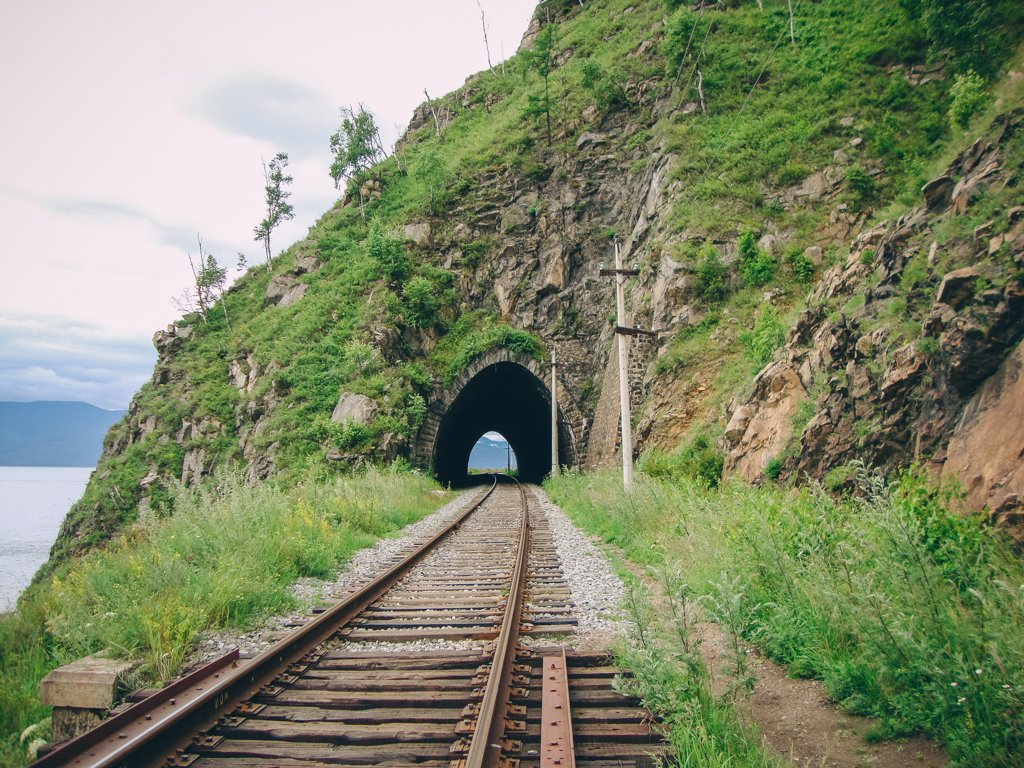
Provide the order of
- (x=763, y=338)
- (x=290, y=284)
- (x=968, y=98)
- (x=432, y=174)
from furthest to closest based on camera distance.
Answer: (x=290, y=284) < (x=432, y=174) < (x=968, y=98) < (x=763, y=338)

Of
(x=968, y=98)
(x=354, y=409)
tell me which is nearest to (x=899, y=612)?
(x=968, y=98)

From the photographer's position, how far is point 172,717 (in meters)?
2.91

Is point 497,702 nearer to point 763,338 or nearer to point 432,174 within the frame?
point 763,338

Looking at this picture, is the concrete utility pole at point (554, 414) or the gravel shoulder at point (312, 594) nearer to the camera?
the gravel shoulder at point (312, 594)

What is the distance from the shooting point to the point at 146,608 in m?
4.35

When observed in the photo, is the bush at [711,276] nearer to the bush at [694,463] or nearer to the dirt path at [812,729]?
the bush at [694,463]

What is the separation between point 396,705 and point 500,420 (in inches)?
1415

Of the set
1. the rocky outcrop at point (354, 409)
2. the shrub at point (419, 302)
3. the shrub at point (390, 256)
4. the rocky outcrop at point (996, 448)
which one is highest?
the shrub at point (390, 256)

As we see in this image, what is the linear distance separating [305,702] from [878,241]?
11705 mm

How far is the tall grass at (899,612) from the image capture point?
2559 millimetres

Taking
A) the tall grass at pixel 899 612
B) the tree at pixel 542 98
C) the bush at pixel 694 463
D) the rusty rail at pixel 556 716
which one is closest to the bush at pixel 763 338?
the bush at pixel 694 463

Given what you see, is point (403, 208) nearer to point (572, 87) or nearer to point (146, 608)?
point (572, 87)

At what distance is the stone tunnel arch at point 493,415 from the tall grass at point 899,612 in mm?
19832

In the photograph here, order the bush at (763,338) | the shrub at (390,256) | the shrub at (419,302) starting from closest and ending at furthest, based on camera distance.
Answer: the bush at (763,338) → the shrub at (419,302) → the shrub at (390,256)
